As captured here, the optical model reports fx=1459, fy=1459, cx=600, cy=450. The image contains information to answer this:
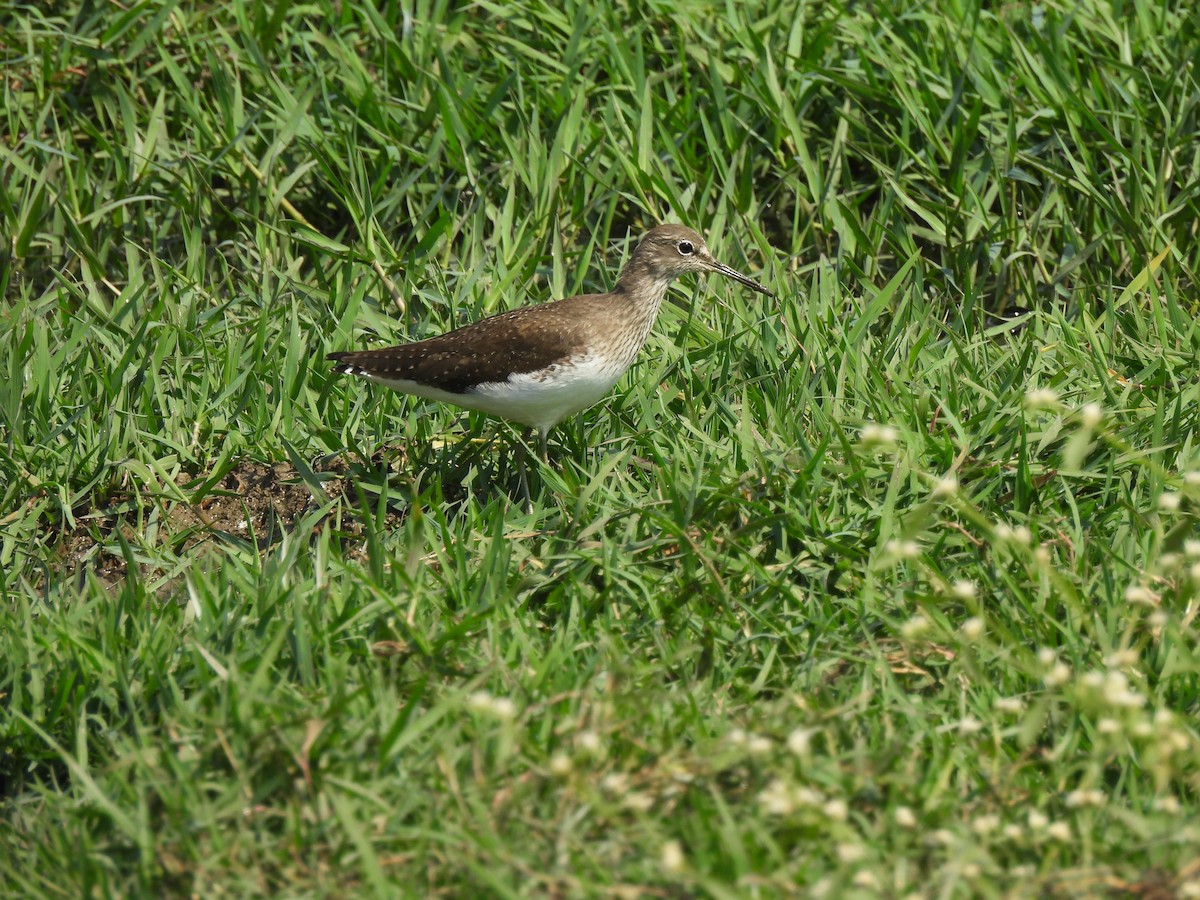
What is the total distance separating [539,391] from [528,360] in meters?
0.13

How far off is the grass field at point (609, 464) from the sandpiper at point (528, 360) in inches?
11.4

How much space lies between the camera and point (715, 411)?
18.9ft

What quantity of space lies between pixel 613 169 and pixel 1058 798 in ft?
13.3

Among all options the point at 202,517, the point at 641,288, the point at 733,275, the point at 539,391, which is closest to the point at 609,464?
the point at 539,391

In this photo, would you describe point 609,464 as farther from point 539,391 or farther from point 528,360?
point 528,360

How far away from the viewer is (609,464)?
203 inches

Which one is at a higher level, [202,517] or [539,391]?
[539,391]

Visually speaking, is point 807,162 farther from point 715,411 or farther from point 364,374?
point 364,374

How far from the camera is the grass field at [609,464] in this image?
3.66 meters

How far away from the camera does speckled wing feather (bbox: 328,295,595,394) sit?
5.45 meters

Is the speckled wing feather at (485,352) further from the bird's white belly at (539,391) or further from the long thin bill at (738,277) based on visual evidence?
the long thin bill at (738,277)

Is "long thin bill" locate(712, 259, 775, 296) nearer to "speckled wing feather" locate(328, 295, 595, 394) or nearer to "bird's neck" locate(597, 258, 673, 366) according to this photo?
"bird's neck" locate(597, 258, 673, 366)

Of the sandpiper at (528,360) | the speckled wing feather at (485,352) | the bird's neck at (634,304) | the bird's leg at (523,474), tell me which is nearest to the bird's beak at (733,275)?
the bird's neck at (634,304)

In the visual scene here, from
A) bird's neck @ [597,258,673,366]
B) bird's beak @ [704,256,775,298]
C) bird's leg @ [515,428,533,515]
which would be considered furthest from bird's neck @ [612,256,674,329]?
bird's leg @ [515,428,533,515]
